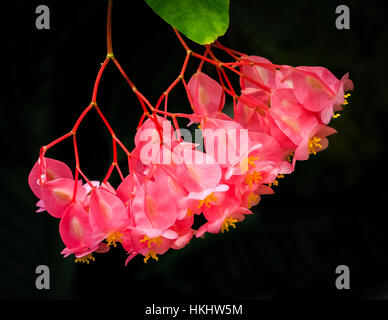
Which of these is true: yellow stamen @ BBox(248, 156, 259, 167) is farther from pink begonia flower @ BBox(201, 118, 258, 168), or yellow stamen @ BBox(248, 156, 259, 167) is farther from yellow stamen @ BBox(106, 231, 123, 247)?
yellow stamen @ BBox(106, 231, 123, 247)

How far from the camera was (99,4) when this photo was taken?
0.84m

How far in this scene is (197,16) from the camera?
547 mm

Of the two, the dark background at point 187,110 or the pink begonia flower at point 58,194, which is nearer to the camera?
the pink begonia flower at point 58,194

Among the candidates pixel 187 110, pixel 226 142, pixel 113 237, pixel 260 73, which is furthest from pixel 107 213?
pixel 187 110

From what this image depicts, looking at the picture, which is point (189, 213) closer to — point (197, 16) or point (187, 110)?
point (197, 16)

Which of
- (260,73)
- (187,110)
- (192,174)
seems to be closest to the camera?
(192,174)

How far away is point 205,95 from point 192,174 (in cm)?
13

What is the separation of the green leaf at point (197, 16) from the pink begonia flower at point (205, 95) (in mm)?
87

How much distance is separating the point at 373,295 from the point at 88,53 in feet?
2.67

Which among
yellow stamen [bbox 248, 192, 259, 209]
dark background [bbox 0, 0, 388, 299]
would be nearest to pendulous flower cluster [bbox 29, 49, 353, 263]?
yellow stamen [bbox 248, 192, 259, 209]

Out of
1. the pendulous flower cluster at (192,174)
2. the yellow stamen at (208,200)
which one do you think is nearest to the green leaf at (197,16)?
the pendulous flower cluster at (192,174)

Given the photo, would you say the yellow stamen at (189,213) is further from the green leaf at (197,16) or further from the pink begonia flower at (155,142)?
the green leaf at (197,16)

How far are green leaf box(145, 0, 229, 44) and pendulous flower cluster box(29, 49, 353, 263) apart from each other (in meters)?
0.05

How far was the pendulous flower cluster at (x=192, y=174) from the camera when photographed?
0.54 m
